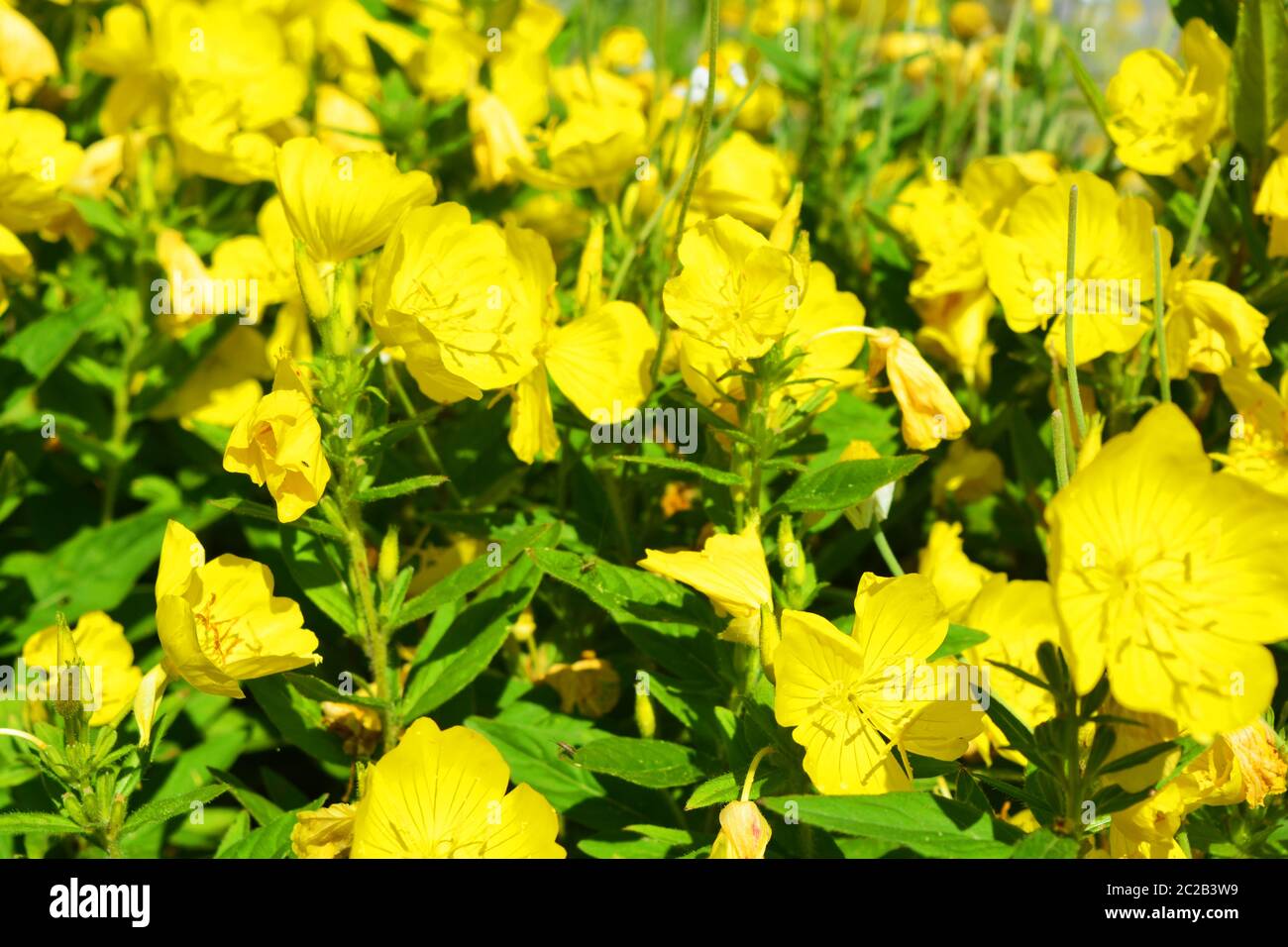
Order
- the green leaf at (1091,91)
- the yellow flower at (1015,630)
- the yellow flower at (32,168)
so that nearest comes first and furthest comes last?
1. the yellow flower at (1015,630)
2. the yellow flower at (32,168)
3. the green leaf at (1091,91)

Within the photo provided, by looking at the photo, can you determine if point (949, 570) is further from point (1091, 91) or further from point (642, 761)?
point (1091, 91)

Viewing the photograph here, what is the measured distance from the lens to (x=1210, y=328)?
178cm

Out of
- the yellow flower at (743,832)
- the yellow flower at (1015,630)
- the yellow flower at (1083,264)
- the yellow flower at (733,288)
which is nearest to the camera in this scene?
the yellow flower at (743,832)

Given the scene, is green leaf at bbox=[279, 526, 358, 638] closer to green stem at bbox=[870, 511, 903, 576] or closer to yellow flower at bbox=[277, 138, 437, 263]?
yellow flower at bbox=[277, 138, 437, 263]

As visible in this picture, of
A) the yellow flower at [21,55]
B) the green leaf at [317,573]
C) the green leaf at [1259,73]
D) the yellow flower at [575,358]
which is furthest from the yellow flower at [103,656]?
the green leaf at [1259,73]

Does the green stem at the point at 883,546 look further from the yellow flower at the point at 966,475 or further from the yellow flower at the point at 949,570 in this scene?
the yellow flower at the point at 966,475

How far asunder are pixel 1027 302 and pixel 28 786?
5.43 ft

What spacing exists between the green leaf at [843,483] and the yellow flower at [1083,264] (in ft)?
1.40

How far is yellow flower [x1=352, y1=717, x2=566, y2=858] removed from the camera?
138 centimetres

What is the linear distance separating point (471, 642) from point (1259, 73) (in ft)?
4.81

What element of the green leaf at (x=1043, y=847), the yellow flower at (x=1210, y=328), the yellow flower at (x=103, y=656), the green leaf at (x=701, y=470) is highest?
the yellow flower at (x=1210, y=328)

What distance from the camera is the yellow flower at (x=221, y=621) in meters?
1.35

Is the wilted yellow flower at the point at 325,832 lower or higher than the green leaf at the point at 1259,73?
lower
